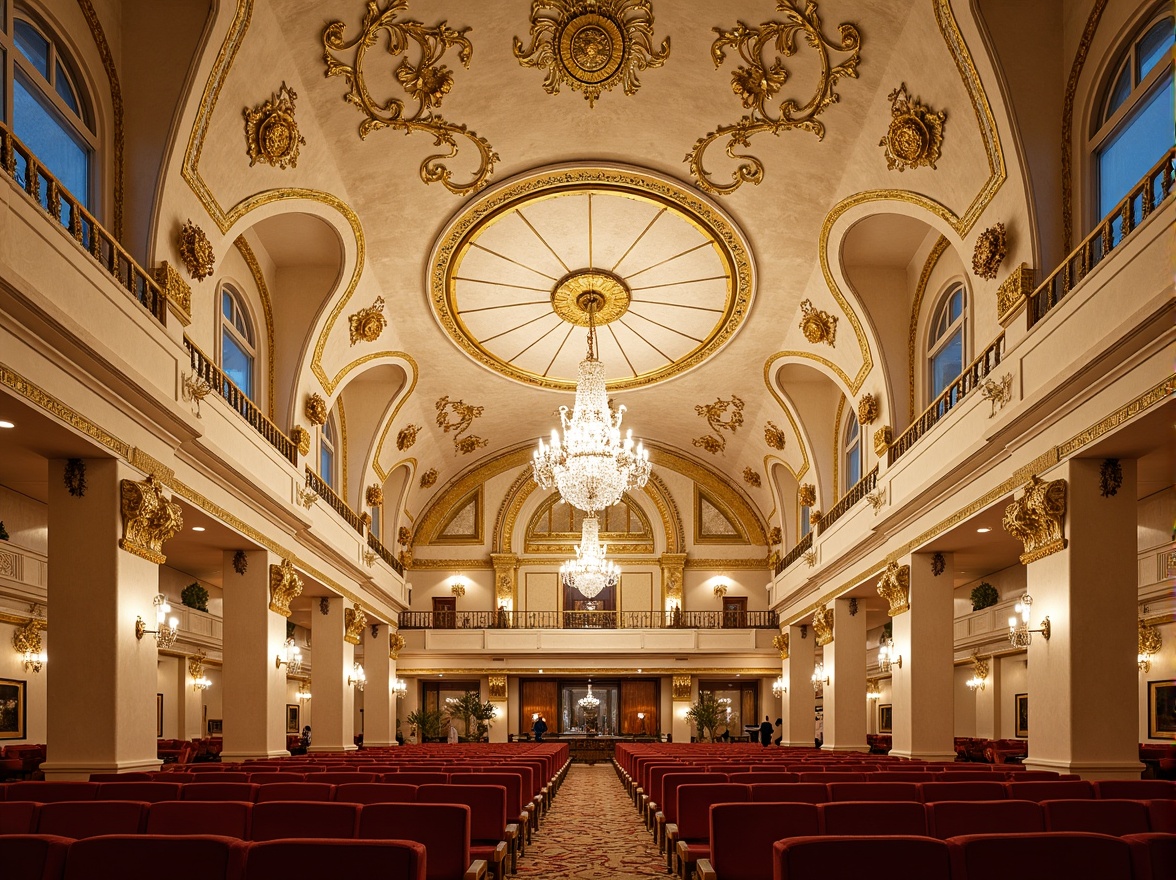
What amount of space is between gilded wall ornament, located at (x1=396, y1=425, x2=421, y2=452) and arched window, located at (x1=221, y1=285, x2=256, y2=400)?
8.36 meters

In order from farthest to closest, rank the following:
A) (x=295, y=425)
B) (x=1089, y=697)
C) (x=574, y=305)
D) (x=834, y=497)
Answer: (x=834, y=497)
(x=574, y=305)
(x=295, y=425)
(x=1089, y=697)

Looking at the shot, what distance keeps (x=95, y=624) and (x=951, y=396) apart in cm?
1052

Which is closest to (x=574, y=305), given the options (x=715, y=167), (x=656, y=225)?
(x=656, y=225)

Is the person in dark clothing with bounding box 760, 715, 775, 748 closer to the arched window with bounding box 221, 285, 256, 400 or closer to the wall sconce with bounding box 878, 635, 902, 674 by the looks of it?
the wall sconce with bounding box 878, 635, 902, 674

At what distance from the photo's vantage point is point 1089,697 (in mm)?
10141

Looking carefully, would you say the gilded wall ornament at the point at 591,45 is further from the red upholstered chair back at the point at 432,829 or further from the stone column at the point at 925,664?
the red upholstered chair back at the point at 432,829

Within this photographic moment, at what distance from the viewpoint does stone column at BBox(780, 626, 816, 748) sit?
1040 inches

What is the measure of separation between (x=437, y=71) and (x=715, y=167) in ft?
14.5

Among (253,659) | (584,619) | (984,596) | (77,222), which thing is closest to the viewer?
(77,222)

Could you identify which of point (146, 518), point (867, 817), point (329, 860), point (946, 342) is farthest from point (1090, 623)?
point (146, 518)

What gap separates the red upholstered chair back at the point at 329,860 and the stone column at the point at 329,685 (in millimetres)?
17769

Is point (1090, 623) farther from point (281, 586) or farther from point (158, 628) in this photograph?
point (281, 586)

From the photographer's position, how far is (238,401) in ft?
48.2

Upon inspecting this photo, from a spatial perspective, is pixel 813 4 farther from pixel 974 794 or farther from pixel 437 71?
pixel 974 794
